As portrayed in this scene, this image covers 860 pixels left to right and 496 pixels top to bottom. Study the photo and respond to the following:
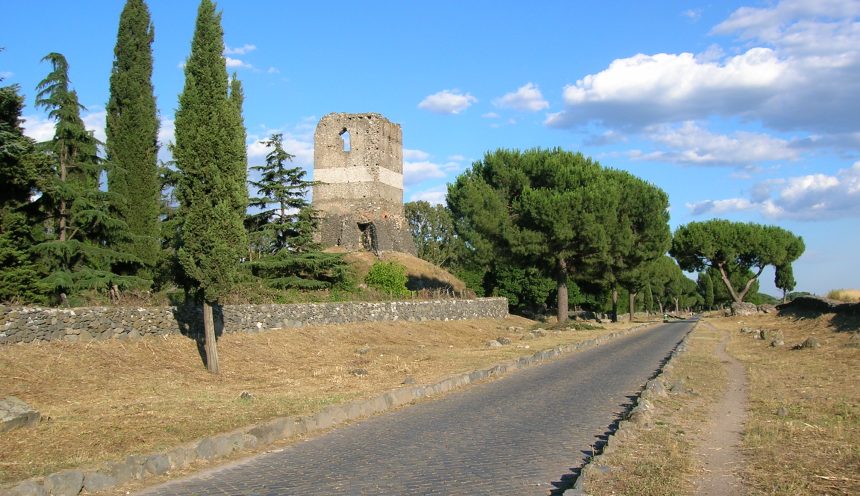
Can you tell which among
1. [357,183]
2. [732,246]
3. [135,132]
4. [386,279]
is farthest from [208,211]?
[732,246]

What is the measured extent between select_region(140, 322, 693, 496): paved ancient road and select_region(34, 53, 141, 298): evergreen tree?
14.1 metres

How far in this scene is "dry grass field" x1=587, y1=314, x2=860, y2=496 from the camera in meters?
6.55

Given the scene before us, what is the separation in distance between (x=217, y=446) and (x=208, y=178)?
29.3 ft

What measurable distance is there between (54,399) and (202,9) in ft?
31.4

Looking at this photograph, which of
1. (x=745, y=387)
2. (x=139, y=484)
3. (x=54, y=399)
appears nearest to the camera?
(x=139, y=484)

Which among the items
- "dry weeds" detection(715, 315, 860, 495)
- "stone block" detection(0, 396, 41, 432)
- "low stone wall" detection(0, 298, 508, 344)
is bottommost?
"dry weeds" detection(715, 315, 860, 495)

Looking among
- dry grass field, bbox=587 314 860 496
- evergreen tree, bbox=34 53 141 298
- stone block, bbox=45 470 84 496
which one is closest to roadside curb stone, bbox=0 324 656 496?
stone block, bbox=45 470 84 496

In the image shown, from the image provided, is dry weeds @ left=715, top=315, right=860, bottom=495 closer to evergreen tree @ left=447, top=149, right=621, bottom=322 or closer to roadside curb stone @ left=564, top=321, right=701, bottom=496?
roadside curb stone @ left=564, top=321, right=701, bottom=496

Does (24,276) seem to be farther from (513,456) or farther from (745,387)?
(745,387)

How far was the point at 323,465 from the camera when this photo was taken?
307 inches

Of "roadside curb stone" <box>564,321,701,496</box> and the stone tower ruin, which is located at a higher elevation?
the stone tower ruin

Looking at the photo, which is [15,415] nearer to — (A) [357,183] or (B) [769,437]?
(B) [769,437]

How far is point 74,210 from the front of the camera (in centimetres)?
2228

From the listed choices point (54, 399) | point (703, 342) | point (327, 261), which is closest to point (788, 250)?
point (703, 342)
